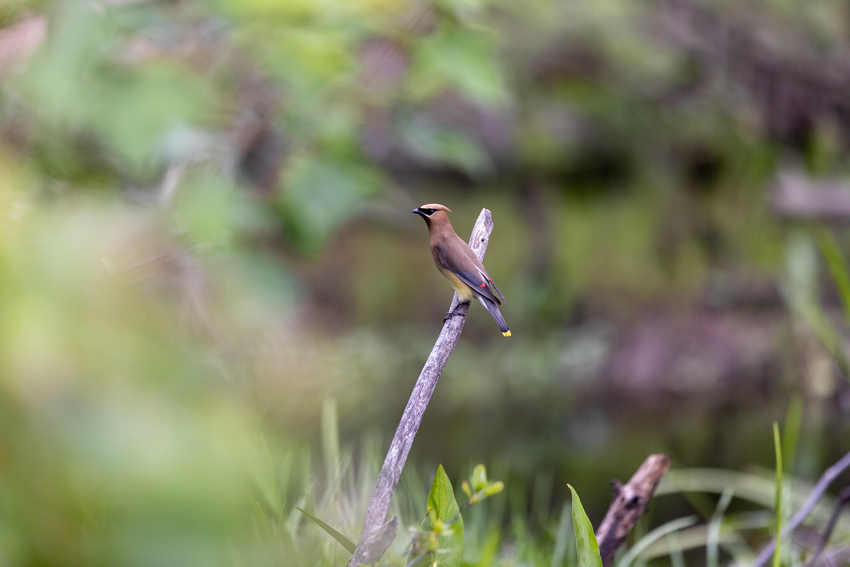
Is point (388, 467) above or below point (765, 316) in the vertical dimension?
above

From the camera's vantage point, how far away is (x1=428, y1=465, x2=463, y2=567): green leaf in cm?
94

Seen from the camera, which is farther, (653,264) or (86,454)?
(653,264)

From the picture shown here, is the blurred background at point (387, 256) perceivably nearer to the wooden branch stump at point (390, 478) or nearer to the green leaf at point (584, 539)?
the wooden branch stump at point (390, 478)

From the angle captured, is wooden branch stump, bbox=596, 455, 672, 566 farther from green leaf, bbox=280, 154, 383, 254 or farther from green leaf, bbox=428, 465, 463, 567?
green leaf, bbox=280, 154, 383, 254

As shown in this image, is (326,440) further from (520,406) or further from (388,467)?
(520,406)

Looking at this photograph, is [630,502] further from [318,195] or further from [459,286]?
[318,195]

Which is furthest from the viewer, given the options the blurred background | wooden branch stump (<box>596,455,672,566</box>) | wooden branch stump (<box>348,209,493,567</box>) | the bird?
wooden branch stump (<box>596,455,672,566</box>)

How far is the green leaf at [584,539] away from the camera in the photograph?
0.99 metres

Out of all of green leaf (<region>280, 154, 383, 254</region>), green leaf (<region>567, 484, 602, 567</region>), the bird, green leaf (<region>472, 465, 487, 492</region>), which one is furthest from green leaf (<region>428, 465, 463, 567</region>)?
green leaf (<region>280, 154, 383, 254</region>)

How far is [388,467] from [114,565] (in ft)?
1.42

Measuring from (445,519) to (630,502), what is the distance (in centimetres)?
56

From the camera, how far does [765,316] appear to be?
26.6 feet

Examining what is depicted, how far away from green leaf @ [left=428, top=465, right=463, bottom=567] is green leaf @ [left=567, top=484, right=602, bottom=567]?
0.16 metres

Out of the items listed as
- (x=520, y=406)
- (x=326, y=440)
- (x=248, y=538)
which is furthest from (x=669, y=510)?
(x=248, y=538)
